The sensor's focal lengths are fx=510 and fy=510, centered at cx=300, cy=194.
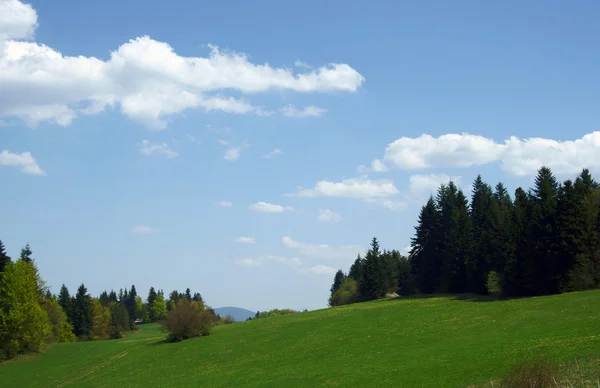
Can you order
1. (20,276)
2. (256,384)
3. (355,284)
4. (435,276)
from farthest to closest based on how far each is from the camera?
1. (355,284)
2. (435,276)
3. (20,276)
4. (256,384)

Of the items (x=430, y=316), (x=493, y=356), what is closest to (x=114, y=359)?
(x=430, y=316)

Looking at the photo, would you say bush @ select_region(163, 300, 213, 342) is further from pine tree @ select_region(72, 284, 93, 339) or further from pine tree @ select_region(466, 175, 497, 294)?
pine tree @ select_region(72, 284, 93, 339)

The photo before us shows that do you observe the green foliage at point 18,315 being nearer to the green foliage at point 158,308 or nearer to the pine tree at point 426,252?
the pine tree at point 426,252

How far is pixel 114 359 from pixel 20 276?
18.4m

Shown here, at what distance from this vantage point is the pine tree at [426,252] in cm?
9394

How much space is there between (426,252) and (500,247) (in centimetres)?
2267

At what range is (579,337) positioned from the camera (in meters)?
32.3

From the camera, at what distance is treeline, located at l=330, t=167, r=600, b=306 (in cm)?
5984

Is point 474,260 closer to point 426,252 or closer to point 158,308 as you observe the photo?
point 426,252

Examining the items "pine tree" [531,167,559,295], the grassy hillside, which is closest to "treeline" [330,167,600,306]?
"pine tree" [531,167,559,295]

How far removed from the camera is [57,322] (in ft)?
326

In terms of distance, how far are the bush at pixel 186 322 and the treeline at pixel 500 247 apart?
40.6m

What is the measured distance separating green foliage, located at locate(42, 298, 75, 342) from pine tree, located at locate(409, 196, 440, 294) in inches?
2587

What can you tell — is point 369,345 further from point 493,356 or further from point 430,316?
point 493,356
